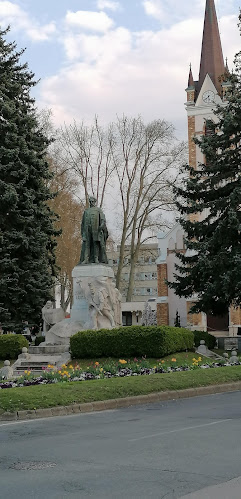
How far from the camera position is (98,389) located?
1357 cm

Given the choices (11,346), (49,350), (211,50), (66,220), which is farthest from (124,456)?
(211,50)

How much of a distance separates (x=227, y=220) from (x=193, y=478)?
22371 mm

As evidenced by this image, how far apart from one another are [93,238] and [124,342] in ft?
16.9

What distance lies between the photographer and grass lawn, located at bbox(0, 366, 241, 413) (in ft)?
39.5

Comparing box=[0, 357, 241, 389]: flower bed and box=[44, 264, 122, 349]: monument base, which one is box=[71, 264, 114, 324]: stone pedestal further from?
box=[0, 357, 241, 389]: flower bed

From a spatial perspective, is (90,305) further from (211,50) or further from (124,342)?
(211,50)

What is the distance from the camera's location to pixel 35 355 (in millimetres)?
23734

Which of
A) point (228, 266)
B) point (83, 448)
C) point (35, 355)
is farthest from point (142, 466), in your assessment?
point (228, 266)

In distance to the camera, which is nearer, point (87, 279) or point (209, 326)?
point (87, 279)

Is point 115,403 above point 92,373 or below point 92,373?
below

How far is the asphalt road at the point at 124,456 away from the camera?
5668 millimetres

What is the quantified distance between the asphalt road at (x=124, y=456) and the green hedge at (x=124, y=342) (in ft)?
33.8

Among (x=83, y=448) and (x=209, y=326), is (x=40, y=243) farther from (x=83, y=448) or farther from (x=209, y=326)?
(x=83, y=448)

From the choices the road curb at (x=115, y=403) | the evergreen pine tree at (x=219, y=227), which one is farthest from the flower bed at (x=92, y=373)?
the evergreen pine tree at (x=219, y=227)
